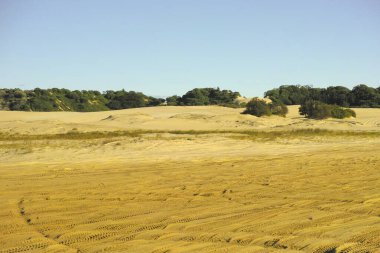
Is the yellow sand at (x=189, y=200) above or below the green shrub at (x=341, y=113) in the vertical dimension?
below

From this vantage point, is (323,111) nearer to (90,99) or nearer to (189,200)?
(189,200)

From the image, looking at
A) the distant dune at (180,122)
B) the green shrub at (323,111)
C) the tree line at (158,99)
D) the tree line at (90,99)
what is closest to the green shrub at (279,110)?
the green shrub at (323,111)

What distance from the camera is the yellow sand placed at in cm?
655

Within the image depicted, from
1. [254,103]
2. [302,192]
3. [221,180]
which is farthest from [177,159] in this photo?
[254,103]

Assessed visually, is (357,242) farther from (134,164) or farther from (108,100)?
(108,100)

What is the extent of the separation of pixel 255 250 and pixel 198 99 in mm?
60111

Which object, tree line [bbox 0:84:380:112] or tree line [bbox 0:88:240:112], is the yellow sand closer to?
tree line [bbox 0:84:380:112]

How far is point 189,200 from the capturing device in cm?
929

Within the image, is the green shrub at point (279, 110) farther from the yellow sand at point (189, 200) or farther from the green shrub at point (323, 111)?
the yellow sand at point (189, 200)

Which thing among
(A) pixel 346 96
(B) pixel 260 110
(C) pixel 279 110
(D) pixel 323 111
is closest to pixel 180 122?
(B) pixel 260 110

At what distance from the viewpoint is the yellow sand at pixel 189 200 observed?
6551mm

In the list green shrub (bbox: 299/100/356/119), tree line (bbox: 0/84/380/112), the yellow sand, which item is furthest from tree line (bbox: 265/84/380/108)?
the yellow sand

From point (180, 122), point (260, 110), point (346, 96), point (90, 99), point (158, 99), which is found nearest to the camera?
point (180, 122)

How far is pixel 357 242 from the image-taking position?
20.8ft
